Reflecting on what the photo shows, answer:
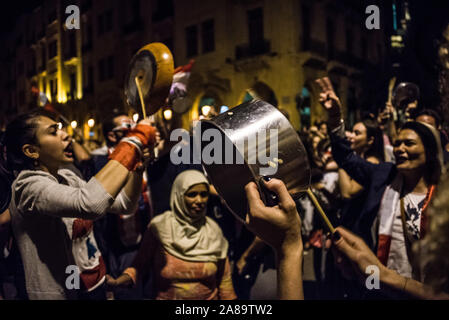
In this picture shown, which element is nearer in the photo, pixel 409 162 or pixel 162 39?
pixel 409 162

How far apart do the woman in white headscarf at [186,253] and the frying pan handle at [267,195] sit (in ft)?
5.28

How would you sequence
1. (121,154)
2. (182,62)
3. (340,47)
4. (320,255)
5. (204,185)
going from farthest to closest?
(340,47) < (182,62) < (320,255) < (204,185) < (121,154)

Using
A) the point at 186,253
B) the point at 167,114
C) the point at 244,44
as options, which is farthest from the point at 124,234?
the point at 244,44

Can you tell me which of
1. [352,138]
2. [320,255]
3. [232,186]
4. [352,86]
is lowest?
[320,255]

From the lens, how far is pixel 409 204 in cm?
242

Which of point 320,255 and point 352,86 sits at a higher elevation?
point 352,86

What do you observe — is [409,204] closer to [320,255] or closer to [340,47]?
[320,255]

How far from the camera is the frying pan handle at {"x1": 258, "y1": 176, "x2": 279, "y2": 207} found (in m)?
1.26

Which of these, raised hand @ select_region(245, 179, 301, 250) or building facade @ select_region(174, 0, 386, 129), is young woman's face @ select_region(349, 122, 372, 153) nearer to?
raised hand @ select_region(245, 179, 301, 250)

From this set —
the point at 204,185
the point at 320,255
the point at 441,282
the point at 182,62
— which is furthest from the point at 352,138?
the point at 182,62

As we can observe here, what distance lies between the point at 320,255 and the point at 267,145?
3.28 meters

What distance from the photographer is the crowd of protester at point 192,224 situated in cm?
123

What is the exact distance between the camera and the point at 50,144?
2.01 meters

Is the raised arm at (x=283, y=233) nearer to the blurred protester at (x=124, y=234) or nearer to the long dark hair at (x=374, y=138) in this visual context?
the blurred protester at (x=124, y=234)
